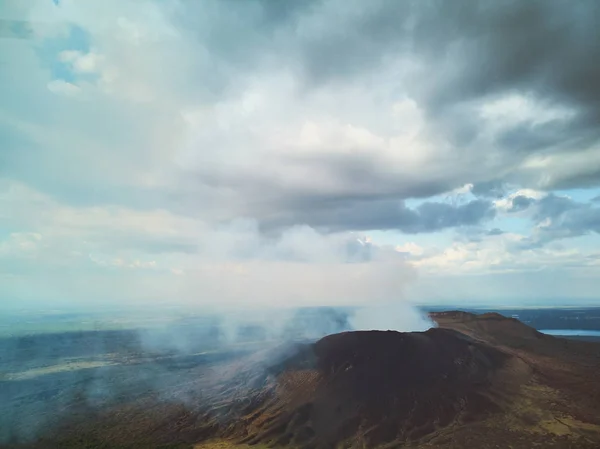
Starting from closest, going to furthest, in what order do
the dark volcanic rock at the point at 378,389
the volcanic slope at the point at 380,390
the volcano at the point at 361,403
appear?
1. the volcano at the point at 361,403
2. the volcanic slope at the point at 380,390
3. the dark volcanic rock at the point at 378,389

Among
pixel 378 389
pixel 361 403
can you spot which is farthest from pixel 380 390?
pixel 361 403

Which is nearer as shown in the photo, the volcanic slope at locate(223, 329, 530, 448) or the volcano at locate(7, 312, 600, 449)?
the volcano at locate(7, 312, 600, 449)

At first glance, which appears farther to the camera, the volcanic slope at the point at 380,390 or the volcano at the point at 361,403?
the volcanic slope at the point at 380,390

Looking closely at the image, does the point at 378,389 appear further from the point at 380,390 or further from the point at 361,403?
the point at 361,403

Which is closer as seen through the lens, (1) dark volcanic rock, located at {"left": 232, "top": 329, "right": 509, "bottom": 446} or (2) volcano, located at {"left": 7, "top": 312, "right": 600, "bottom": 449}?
(2) volcano, located at {"left": 7, "top": 312, "right": 600, "bottom": 449}

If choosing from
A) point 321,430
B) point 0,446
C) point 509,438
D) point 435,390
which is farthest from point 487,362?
point 0,446

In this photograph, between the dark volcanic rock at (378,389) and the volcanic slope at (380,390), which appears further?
the dark volcanic rock at (378,389)

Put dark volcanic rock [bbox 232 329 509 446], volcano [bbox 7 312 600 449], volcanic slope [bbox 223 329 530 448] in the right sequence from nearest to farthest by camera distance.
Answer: volcano [bbox 7 312 600 449] < volcanic slope [bbox 223 329 530 448] < dark volcanic rock [bbox 232 329 509 446]

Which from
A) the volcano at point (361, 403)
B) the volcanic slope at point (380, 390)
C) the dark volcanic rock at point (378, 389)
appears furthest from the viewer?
the dark volcanic rock at point (378, 389)

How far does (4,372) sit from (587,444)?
448ft

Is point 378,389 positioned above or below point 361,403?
above

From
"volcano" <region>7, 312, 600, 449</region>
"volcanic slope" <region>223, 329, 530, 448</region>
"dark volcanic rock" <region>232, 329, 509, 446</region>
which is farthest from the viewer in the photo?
"dark volcanic rock" <region>232, 329, 509, 446</region>

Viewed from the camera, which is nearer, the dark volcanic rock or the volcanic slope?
the volcanic slope

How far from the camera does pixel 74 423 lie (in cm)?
6856
